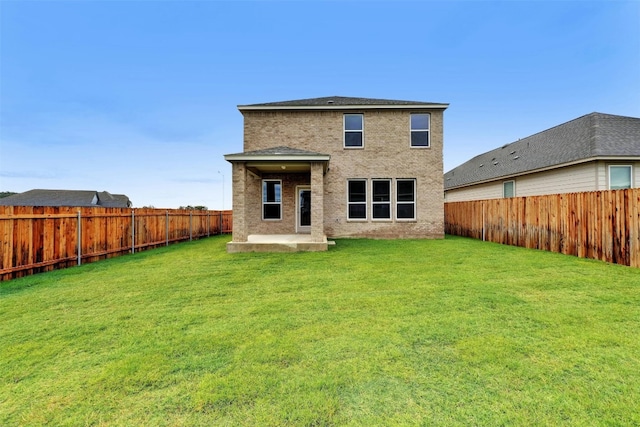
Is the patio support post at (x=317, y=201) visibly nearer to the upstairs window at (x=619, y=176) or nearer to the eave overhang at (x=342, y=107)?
the eave overhang at (x=342, y=107)

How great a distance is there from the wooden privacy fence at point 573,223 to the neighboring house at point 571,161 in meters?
3.29

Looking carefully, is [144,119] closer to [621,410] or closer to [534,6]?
[534,6]

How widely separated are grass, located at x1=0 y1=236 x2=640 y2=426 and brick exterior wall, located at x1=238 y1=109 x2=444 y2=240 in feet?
25.3

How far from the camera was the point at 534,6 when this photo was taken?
14242 millimetres

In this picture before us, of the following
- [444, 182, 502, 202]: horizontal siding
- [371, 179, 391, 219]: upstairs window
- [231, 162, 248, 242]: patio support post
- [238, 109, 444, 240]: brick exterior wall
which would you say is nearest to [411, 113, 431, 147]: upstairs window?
[238, 109, 444, 240]: brick exterior wall

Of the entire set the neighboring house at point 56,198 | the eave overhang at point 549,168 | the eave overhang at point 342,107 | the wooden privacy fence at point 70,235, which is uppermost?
the eave overhang at point 342,107

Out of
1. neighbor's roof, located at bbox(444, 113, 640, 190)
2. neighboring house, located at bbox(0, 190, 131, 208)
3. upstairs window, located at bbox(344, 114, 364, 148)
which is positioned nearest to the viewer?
neighbor's roof, located at bbox(444, 113, 640, 190)

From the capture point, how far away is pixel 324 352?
9.79 ft

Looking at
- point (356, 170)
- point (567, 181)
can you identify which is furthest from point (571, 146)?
point (356, 170)

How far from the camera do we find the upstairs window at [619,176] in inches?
439

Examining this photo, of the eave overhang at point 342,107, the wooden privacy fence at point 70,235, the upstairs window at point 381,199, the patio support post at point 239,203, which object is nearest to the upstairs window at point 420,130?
the eave overhang at point 342,107

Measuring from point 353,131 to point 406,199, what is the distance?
420cm

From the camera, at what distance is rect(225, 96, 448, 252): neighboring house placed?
44.6ft

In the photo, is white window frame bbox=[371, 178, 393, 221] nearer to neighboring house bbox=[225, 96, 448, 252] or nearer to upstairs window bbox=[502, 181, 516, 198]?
neighboring house bbox=[225, 96, 448, 252]
